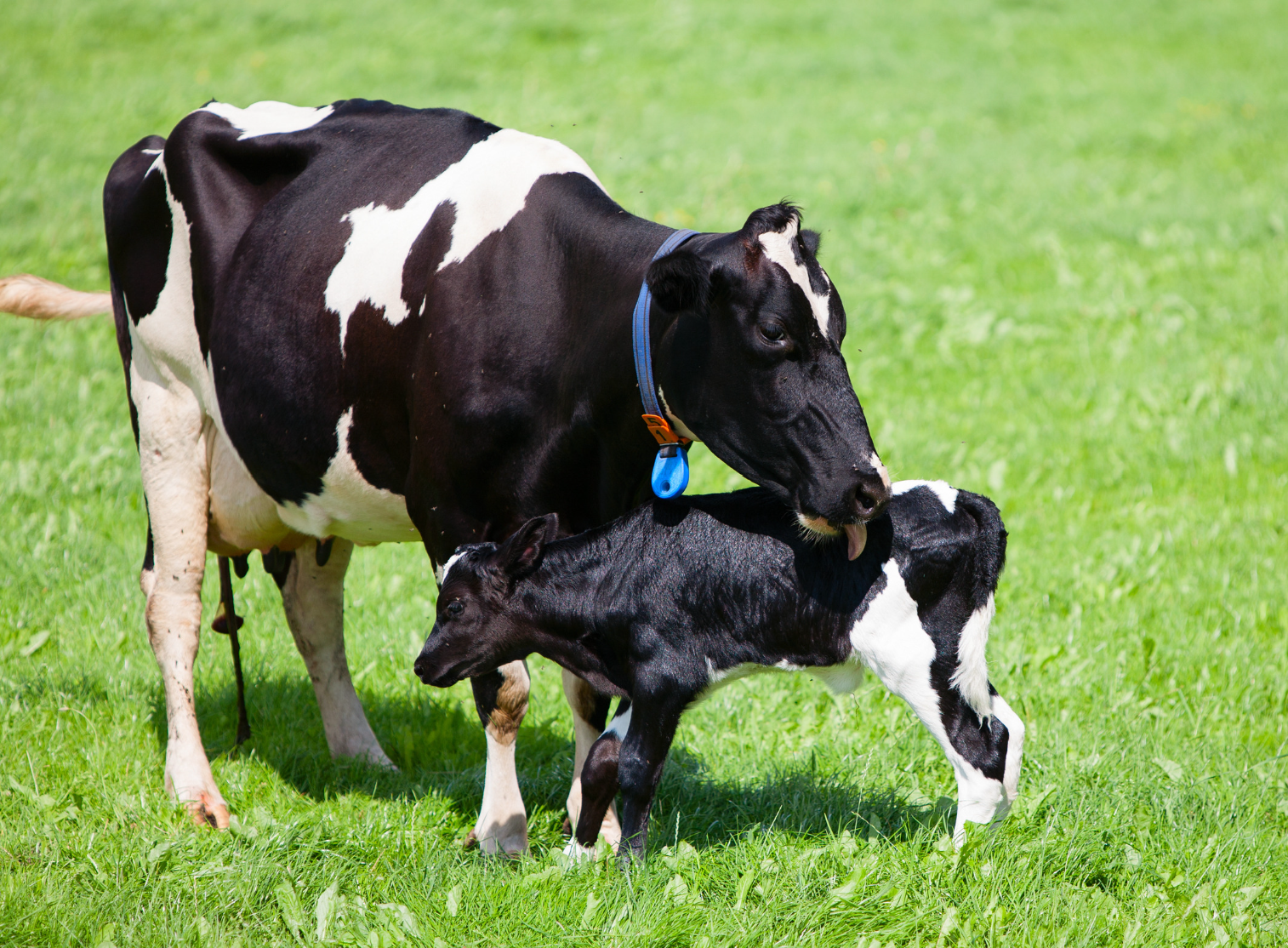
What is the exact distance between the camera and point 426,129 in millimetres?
4883

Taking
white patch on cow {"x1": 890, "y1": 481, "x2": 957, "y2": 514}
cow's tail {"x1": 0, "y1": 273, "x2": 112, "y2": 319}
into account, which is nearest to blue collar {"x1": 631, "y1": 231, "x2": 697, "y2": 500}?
white patch on cow {"x1": 890, "y1": 481, "x2": 957, "y2": 514}

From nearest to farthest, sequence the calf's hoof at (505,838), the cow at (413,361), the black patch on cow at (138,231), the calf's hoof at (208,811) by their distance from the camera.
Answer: the cow at (413,361), the calf's hoof at (505,838), the calf's hoof at (208,811), the black patch on cow at (138,231)

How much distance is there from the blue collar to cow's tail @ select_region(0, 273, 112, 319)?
125 inches

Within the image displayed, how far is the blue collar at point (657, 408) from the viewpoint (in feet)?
12.5

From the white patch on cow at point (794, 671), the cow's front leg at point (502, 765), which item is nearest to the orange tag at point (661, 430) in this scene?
the white patch on cow at point (794, 671)

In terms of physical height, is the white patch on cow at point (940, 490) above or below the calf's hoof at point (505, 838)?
above

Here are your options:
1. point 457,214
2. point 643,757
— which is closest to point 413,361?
point 457,214

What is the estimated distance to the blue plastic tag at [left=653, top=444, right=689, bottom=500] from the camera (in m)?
3.92

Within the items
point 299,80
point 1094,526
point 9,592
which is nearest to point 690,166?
point 299,80

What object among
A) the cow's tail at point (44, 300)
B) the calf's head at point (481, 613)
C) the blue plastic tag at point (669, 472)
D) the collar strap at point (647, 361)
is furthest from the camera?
the cow's tail at point (44, 300)

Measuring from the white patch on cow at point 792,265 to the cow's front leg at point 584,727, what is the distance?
1.86m

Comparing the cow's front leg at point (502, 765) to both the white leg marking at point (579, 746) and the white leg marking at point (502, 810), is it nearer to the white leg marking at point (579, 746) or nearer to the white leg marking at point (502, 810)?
the white leg marking at point (502, 810)

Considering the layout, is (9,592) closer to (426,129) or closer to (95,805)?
(95,805)

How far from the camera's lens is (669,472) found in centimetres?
393
